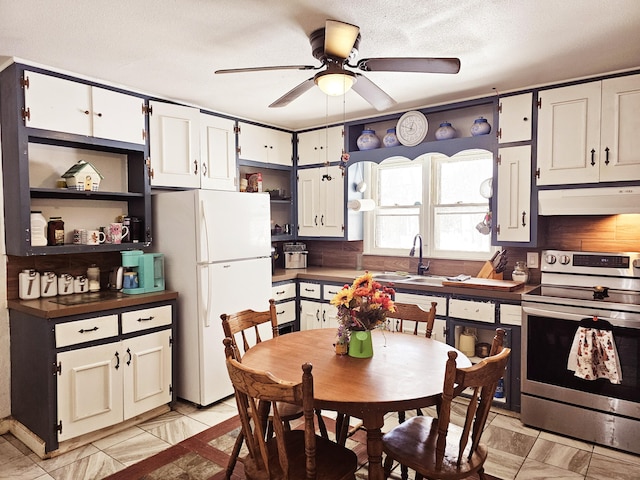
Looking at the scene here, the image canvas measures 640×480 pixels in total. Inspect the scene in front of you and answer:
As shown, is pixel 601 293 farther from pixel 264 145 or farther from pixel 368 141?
pixel 264 145

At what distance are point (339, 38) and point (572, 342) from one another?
2.36 meters

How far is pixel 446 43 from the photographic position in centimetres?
254

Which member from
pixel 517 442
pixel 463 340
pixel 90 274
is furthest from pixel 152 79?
pixel 517 442

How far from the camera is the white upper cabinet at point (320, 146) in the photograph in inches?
175

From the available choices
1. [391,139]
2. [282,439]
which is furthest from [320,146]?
[282,439]

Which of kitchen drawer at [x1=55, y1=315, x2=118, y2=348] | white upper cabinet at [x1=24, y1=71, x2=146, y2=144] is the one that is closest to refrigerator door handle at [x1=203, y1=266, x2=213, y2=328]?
kitchen drawer at [x1=55, y1=315, x2=118, y2=348]

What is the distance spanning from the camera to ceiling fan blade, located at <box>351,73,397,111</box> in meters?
2.36

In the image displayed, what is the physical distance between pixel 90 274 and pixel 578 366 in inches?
136

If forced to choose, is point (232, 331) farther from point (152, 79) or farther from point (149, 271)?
point (152, 79)

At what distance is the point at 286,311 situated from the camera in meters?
4.22

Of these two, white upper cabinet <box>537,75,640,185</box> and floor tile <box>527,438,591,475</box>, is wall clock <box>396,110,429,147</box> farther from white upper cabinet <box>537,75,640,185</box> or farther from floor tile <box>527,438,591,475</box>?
floor tile <box>527,438,591,475</box>

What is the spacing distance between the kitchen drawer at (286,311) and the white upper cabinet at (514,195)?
199 centimetres

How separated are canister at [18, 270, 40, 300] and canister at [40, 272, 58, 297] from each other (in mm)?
42

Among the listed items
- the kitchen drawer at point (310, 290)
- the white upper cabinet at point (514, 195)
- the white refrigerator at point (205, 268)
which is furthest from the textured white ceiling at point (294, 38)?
the kitchen drawer at point (310, 290)
